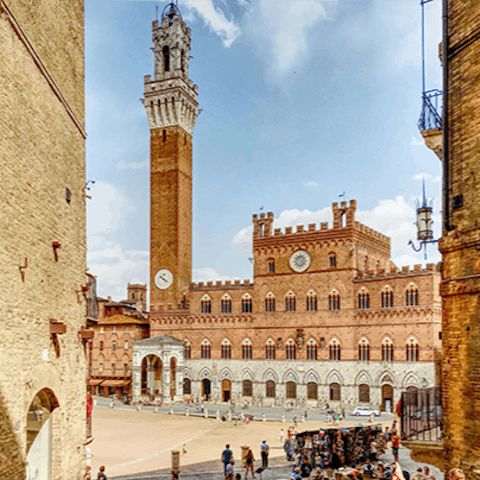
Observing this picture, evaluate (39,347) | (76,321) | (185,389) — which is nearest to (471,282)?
(39,347)

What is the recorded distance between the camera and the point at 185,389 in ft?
164

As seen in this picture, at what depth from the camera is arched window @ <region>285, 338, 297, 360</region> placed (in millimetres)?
45875

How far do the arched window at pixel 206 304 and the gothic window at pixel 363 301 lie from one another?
1415 centimetres

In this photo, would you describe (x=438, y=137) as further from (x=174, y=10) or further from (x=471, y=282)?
(x=174, y=10)

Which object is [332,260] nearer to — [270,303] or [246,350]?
[270,303]

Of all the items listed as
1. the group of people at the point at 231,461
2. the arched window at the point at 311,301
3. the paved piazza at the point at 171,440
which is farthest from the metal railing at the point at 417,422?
the arched window at the point at 311,301

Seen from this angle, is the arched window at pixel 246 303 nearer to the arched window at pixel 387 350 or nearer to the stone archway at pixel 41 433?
the arched window at pixel 387 350

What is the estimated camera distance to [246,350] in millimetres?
48312

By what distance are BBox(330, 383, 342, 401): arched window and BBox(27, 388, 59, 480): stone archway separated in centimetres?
3420

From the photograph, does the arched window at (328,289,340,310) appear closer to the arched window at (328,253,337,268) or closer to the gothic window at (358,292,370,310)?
the gothic window at (358,292,370,310)

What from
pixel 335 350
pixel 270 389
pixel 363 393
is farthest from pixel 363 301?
pixel 270 389

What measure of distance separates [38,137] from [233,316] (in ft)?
128

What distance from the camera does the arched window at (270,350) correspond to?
4700cm

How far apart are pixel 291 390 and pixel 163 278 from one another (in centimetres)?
1647
